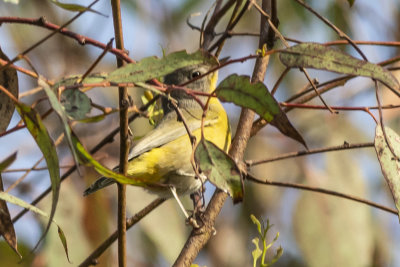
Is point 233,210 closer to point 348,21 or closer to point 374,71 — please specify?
point 348,21

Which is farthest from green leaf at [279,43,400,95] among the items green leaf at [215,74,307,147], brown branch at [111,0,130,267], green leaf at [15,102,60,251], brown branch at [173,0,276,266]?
brown branch at [173,0,276,266]

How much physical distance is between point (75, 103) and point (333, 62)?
0.45 meters

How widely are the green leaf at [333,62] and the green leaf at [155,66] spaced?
5.8 inches

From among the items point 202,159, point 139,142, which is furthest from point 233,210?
point 202,159

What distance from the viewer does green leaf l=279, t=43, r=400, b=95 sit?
3.47 ft

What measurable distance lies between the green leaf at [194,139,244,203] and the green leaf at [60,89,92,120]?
21 centimetres

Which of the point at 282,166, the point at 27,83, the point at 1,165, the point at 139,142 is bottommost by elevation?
the point at 1,165

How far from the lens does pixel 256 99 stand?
1.07m

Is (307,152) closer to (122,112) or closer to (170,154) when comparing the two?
(122,112)

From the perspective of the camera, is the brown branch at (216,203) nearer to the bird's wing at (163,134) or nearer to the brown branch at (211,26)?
the brown branch at (211,26)

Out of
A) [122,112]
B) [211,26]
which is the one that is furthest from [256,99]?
[211,26]

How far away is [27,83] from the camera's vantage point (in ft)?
11.9

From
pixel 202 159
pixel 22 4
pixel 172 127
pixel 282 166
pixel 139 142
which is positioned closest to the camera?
pixel 202 159

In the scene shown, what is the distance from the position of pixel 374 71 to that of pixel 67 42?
→ 3074 mm
